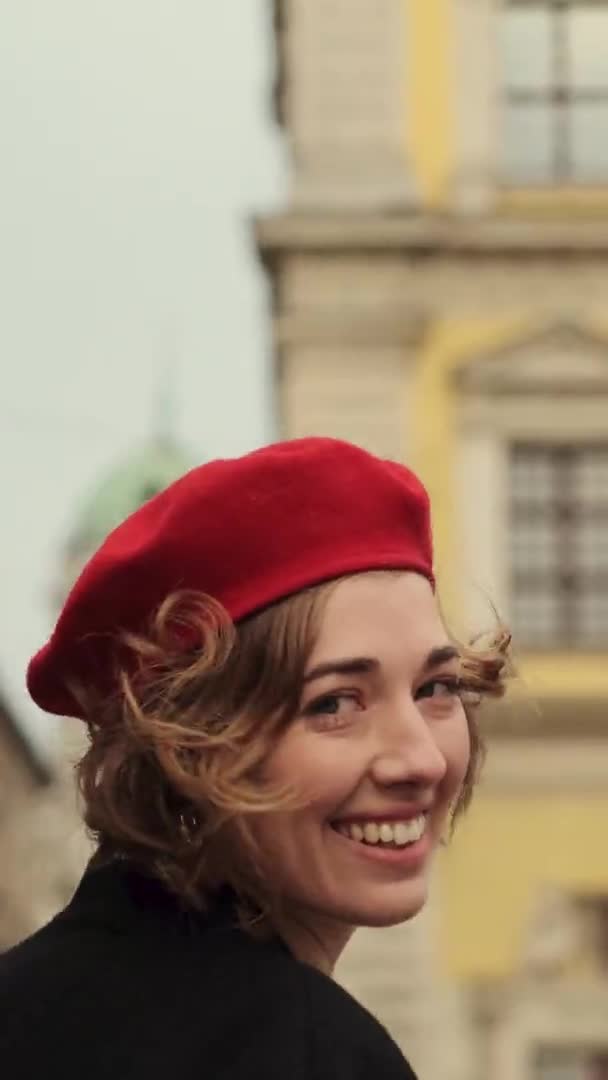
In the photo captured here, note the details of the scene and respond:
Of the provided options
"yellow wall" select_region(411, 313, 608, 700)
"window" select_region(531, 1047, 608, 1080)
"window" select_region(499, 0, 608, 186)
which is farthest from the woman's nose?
"window" select_region(499, 0, 608, 186)

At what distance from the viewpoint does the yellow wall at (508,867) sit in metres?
16.0

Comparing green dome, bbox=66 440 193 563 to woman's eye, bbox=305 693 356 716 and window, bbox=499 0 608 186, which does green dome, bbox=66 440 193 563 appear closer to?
window, bbox=499 0 608 186

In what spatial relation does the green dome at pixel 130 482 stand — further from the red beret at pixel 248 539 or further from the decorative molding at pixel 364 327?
the red beret at pixel 248 539

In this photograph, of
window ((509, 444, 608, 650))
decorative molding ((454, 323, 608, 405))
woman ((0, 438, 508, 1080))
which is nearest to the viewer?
woman ((0, 438, 508, 1080))

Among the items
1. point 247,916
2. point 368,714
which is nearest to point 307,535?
point 368,714

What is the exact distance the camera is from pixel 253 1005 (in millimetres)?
2098

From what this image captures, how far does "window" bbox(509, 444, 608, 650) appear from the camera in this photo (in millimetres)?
16469

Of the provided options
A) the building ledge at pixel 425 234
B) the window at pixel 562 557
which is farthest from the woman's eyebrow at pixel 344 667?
the building ledge at pixel 425 234

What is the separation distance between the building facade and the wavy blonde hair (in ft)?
44.4

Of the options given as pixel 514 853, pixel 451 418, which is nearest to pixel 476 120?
pixel 451 418

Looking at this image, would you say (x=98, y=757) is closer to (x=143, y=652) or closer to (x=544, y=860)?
(x=143, y=652)

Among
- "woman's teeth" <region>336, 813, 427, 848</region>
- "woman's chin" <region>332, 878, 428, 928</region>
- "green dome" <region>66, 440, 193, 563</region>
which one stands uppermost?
"woman's teeth" <region>336, 813, 427, 848</region>

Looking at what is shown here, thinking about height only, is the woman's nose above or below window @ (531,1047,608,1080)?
above

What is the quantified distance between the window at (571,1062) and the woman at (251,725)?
14248 millimetres
